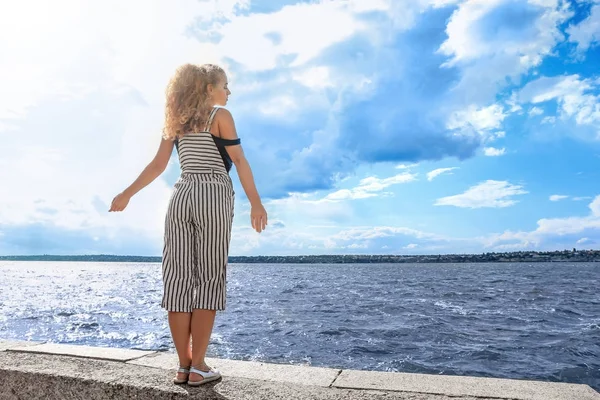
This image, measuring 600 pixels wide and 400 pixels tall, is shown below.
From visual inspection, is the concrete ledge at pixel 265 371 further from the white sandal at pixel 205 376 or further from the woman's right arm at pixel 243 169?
the woman's right arm at pixel 243 169

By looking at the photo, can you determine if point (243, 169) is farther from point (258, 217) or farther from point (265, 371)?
point (265, 371)

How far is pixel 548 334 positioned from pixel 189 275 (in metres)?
14.4

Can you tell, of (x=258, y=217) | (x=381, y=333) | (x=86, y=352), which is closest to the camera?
(x=258, y=217)

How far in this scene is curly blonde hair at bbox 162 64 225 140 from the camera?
3029 mm

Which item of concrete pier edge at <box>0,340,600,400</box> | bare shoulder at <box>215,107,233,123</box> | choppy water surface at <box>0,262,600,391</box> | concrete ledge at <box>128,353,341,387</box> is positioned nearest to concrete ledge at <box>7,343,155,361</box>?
concrete pier edge at <box>0,340,600,400</box>

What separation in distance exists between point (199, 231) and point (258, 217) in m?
0.35

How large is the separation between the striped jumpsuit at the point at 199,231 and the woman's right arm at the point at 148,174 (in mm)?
245

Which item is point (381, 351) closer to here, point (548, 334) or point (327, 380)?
point (548, 334)

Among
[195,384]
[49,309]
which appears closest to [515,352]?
[195,384]

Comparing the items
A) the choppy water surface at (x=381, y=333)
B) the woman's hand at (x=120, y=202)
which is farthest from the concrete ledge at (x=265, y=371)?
the choppy water surface at (x=381, y=333)

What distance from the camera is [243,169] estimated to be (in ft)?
9.91

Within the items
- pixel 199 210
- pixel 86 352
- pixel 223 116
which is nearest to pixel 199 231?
pixel 199 210

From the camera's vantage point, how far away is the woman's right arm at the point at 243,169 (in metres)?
3.02

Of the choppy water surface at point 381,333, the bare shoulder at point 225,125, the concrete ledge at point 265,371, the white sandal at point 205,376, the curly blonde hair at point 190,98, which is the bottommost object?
the choppy water surface at point 381,333
